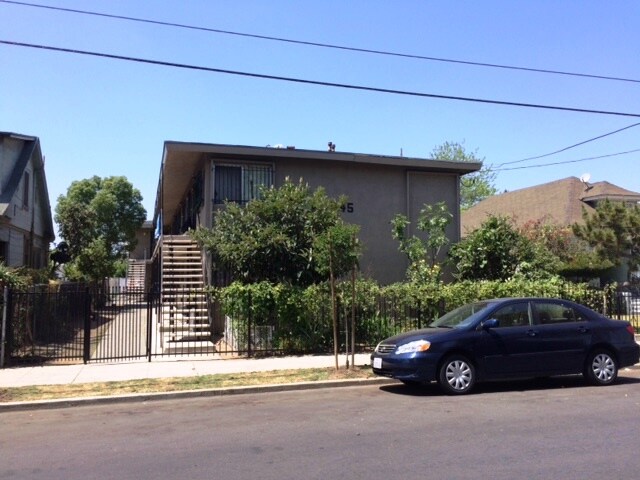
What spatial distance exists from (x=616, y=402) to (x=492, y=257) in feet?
34.3

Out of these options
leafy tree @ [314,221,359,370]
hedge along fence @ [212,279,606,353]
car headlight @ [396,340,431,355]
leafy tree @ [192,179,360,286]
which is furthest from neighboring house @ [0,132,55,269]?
car headlight @ [396,340,431,355]

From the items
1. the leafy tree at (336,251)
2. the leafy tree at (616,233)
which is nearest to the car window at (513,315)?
the leafy tree at (336,251)

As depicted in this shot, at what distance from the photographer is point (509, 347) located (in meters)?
9.77

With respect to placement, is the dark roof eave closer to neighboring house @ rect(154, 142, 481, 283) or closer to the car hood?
neighboring house @ rect(154, 142, 481, 283)

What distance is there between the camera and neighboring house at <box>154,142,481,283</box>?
60.9ft

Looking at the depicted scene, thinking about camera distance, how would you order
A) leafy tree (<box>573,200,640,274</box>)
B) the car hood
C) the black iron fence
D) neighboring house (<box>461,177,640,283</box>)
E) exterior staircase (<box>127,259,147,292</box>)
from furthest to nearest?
exterior staircase (<box>127,259,147,292</box>)
neighboring house (<box>461,177,640,283</box>)
leafy tree (<box>573,200,640,274</box>)
the black iron fence
the car hood

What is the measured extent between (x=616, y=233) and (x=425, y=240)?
6.84 meters

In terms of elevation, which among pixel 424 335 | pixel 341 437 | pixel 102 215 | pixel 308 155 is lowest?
pixel 341 437

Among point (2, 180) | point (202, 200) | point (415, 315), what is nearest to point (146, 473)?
point (415, 315)

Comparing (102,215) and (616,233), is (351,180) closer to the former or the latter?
(616,233)

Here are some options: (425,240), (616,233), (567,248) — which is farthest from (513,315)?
(567,248)

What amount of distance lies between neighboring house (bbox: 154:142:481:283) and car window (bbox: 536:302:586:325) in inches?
350

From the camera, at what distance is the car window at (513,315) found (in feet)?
33.0

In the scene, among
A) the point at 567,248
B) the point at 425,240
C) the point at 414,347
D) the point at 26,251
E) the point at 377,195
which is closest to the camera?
the point at 414,347
